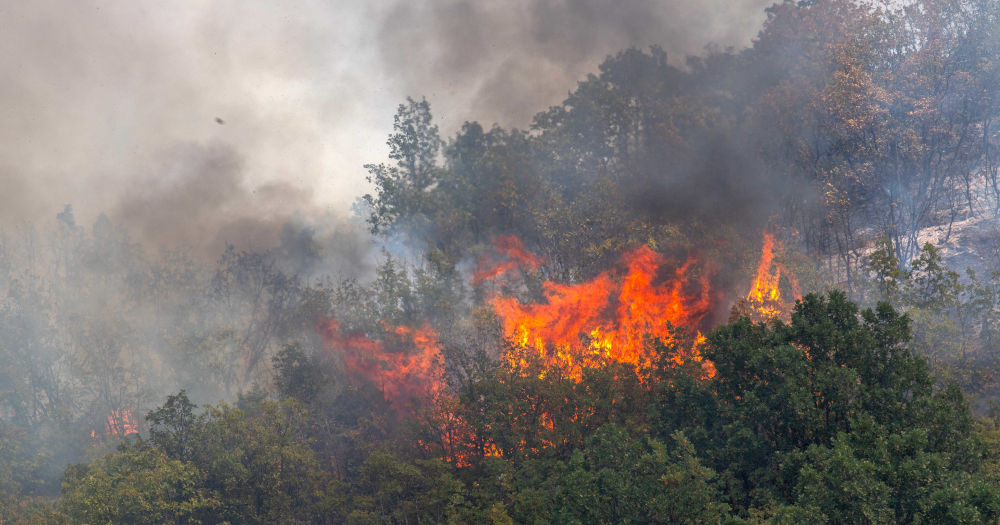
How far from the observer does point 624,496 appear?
84.1 feet

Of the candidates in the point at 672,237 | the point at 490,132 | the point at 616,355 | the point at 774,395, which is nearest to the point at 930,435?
the point at 774,395

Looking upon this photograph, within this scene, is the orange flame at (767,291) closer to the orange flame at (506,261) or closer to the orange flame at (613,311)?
the orange flame at (613,311)

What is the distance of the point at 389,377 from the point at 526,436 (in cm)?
1960

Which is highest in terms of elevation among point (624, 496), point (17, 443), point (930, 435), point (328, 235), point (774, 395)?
point (328, 235)

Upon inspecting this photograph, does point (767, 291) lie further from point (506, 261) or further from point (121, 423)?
point (121, 423)

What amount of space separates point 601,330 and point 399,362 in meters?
16.8

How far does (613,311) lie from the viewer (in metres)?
50.4

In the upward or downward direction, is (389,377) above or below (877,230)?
below

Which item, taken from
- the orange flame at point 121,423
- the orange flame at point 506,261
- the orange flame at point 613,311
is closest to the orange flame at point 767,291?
the orange flame at point 613,311

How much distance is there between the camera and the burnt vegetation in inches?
1038

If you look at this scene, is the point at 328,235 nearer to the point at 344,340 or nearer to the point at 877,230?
the point at 344,340

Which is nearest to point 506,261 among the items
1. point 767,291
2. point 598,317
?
point 598,317

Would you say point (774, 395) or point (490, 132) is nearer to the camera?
point (774, 395)

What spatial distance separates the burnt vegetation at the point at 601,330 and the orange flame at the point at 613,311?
1.23 feet
